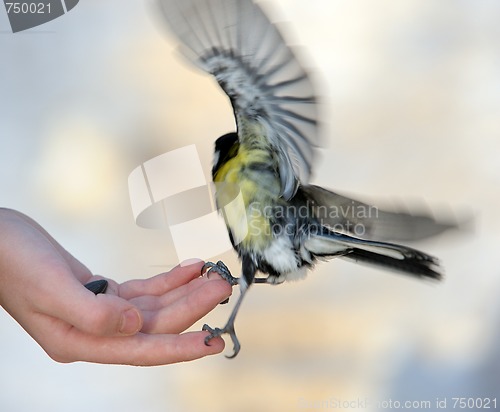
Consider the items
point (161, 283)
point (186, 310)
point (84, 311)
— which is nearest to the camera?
point (84, 311)

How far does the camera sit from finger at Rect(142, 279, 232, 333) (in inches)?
35.3

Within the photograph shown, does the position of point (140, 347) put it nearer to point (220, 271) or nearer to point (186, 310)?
point (186, 310)

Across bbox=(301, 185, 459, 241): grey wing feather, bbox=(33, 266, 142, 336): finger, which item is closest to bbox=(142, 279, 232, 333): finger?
bbox=(33, 266, 142, 336): finger

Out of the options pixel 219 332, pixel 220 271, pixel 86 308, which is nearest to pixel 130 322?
pixel 86 308

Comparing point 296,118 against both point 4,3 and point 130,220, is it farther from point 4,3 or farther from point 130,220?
point 4,3

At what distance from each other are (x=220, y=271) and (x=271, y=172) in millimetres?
194

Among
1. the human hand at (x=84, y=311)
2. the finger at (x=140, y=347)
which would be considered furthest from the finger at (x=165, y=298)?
the finger at (x=140, y=347)

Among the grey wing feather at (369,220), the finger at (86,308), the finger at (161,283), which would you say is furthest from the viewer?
the finger at (161,283)

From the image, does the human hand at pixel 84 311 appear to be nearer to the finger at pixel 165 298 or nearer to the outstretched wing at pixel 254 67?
the finger at pixel 165 298

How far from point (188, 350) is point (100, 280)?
27 cm

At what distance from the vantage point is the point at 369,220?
979 millimetres

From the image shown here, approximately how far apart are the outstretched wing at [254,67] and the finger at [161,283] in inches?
10.2

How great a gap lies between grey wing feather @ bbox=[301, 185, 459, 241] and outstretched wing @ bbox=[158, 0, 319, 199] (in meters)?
0.14

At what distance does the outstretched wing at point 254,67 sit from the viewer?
78 cm
